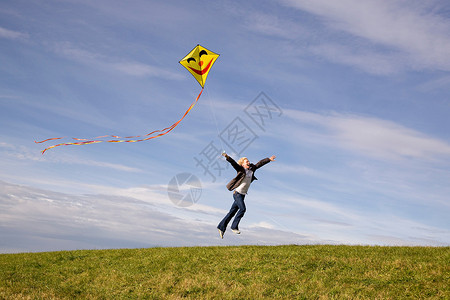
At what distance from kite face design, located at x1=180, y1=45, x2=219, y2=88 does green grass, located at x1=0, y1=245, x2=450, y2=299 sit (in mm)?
7428

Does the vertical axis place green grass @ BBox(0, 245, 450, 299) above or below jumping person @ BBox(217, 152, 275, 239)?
below

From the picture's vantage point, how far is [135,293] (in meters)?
13.2

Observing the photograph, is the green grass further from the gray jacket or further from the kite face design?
the kite face design

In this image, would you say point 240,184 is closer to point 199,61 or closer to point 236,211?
point 236,211

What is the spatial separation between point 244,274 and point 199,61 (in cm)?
884

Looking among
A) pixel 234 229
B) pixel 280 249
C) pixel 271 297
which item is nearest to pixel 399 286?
pixel 271 297

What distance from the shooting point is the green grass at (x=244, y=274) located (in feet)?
40.8

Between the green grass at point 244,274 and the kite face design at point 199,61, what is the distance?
7428 mm

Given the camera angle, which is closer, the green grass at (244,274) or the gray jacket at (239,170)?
the green grass at (244,274)

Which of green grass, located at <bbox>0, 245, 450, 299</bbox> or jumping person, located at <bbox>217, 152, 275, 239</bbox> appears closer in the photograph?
green grass, located at <bbox>0, 245, 450, 299</bbox>

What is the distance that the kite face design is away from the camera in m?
17.1

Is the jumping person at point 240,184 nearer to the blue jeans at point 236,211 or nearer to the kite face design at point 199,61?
the blue jeans at point 236,211

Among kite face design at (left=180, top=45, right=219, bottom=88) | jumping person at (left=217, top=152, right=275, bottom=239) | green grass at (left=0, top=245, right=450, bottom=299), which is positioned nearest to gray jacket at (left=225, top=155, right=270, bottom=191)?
jumping person at (left=217, top=152, right=275, bottom=239)

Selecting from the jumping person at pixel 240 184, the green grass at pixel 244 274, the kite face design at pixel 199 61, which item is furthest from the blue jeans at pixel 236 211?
the kite face design at pixel 199 61
